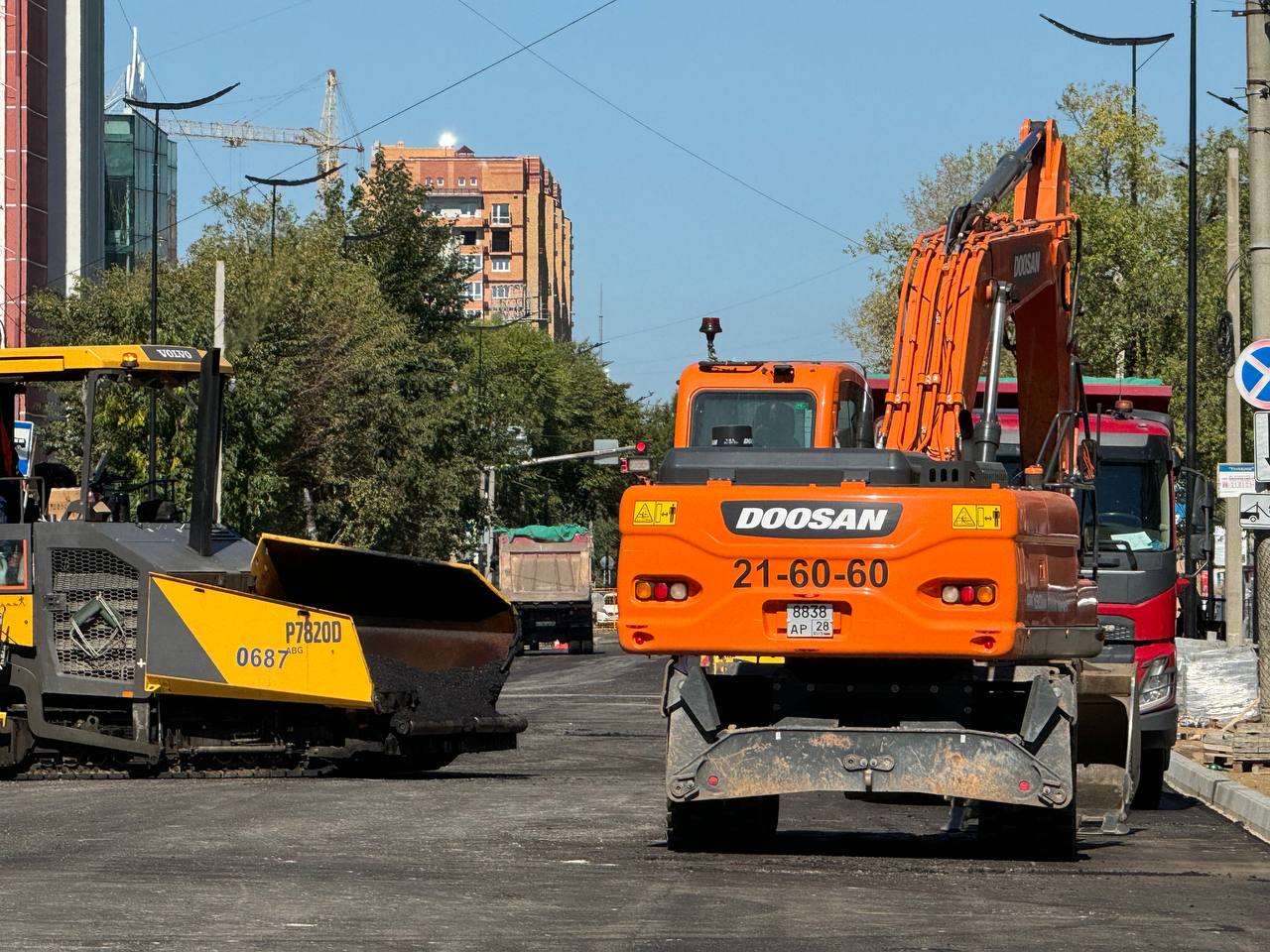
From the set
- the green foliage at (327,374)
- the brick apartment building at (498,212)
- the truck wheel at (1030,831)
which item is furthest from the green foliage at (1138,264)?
the brick apartment building at (498,212)

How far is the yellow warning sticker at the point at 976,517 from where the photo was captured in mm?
11234

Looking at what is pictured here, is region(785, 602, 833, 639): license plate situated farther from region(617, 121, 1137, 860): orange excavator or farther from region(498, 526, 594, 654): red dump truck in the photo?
region(498, 526, 594, 654): red dump truck

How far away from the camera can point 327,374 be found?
4631 centimetres

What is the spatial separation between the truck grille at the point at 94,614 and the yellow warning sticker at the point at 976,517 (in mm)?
7984

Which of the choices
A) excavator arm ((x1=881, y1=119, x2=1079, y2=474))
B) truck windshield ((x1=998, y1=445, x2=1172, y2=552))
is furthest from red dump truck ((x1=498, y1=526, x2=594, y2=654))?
excavator arm ((x1=881, y1=119, x2=1079, y2=474))

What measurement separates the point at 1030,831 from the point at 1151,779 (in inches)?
170

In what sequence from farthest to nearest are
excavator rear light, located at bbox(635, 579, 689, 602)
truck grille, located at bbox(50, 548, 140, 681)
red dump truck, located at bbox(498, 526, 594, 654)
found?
red dump truck, located at bbox(498, 526, 594, 654)
truck grille, located at bbox(50, 548, 140, 681)
excavator rear light, located at bbox(635, 579, 689, 602)

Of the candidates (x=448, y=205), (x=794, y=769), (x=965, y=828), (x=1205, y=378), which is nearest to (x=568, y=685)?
(x=1205, y=378)

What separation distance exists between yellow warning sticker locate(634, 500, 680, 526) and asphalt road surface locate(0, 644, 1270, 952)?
71.0 inches

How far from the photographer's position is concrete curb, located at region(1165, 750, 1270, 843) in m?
14.5

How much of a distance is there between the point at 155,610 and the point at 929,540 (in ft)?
24.8

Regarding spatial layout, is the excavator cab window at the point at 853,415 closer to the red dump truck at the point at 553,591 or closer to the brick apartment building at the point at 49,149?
the red dump truck at the point at 553,591

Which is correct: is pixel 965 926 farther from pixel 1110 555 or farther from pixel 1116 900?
pixel 1110 555

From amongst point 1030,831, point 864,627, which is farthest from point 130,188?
point 864,627
